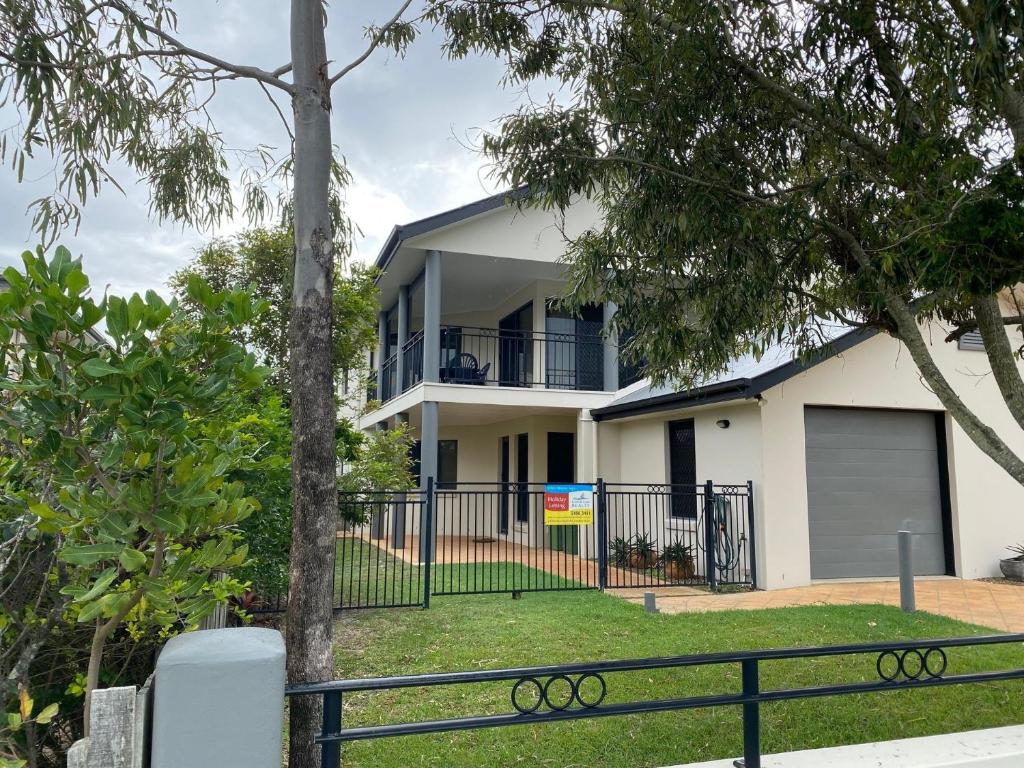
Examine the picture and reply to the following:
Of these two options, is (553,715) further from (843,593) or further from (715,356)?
(843,593)

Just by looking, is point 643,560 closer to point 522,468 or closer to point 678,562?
point 678,562

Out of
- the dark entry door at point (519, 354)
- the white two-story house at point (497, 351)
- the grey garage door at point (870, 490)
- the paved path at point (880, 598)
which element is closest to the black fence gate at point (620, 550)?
the paved path at point (880, 598)

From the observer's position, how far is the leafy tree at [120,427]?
216 cm

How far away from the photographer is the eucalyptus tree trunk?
328cm

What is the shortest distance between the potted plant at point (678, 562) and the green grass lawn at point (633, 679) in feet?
8.30

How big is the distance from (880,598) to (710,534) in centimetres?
241

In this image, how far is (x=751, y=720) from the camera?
3.70 metres

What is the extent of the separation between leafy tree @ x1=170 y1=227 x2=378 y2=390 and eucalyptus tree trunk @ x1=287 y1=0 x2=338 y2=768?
22.4 feet

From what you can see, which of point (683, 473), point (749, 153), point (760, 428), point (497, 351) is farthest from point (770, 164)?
point (497, 351)

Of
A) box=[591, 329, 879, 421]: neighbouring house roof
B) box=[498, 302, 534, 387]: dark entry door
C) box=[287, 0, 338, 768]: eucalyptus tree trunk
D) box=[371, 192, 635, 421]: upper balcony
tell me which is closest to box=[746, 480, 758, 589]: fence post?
box=[591, 329, 879, 421]: neighbouring house roof

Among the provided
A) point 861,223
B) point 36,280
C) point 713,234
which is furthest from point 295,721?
point 861,223

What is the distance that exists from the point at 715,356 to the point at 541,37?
3434mm

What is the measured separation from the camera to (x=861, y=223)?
19.6 ft

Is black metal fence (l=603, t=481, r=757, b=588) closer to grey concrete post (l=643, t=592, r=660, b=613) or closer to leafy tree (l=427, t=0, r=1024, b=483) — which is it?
grey concrete post (l=643, t=592, r=660, b=613)
